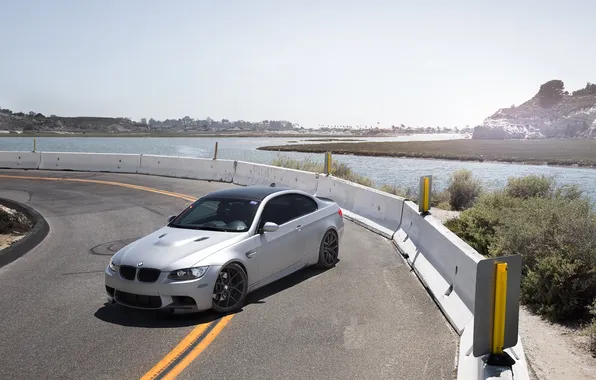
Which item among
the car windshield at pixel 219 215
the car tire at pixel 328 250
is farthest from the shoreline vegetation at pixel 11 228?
the car tire at pixel 328 250

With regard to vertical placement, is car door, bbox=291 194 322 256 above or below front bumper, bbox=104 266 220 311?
above

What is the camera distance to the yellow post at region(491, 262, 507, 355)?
4.57 metres

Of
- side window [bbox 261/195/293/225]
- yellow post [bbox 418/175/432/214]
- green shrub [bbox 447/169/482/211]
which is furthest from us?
green shrub [bbox 447/169/482/211]

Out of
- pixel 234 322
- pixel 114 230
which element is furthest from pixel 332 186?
pixel 234 322

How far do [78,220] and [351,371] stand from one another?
36.9 feet

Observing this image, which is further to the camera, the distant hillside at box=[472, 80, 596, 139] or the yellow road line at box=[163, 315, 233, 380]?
the distant hillside at box=[472, 80, 596, 139]

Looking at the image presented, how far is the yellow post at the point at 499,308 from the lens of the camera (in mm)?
4566

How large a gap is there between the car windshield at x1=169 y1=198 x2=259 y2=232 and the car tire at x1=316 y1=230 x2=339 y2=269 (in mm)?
1620

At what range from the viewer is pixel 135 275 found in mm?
6922

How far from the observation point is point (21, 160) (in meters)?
31.5

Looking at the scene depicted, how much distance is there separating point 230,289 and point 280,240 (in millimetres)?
1345

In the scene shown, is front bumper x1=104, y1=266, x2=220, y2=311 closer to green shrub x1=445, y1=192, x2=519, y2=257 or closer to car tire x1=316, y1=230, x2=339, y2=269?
car tire x1=316, y1=230, x2=339, y2=269

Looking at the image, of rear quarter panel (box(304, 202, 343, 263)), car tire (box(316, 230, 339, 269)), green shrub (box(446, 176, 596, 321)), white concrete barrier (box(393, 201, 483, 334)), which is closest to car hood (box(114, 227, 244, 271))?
rear quarter panel (box(304, 202, 343, 263))

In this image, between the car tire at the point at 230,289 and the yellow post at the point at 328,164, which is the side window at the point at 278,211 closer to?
the car tire at the point at 230,289
